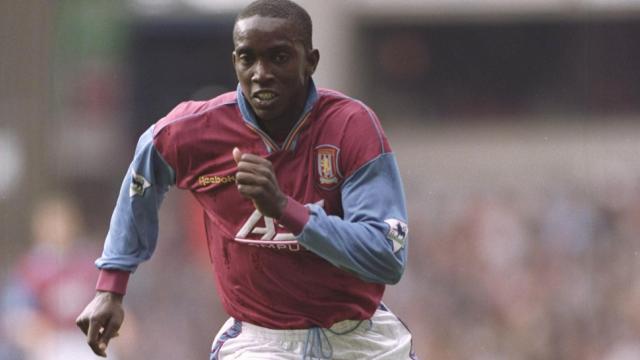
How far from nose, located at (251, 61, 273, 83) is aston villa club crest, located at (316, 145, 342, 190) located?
0.31 metres

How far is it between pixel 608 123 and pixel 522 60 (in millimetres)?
3346

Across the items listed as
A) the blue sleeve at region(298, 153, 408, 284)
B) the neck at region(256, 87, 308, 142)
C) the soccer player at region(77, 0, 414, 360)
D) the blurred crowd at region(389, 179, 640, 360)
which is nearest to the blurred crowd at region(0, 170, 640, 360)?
the blurred crowd at region(389, 179, 640, 360)

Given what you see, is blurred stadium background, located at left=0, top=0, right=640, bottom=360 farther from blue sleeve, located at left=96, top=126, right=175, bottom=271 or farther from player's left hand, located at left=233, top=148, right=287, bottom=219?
player's left hand, located at left=233, top=148, right=287, bottom=219

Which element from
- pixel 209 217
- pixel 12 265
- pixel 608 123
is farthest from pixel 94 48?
pixel 209 217

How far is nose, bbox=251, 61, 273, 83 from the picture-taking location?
17.5 feet

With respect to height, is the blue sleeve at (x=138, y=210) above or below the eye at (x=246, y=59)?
below

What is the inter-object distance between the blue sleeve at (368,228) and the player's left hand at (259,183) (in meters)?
0.16

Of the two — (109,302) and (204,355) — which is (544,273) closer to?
(204,355)

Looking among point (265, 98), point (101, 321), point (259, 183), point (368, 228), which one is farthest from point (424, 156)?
point (259, 183)

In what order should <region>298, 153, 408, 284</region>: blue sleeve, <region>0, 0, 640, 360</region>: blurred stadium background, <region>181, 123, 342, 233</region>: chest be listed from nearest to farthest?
<region>298, 153, 408, 284</region>: blue sleeve < <region>181, 123, 342, 233</region>: chest < <region>0, 0, 640, 360</region>: blurred stadium background

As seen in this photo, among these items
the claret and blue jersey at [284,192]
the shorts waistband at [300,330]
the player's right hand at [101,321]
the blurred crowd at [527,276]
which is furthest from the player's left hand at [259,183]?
the blurred crowd at [527,276]

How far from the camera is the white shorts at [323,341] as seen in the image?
5.52m

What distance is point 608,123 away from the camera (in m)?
16.3

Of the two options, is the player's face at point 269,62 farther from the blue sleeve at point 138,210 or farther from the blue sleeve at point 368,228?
the blue sleeve at point 138,210
